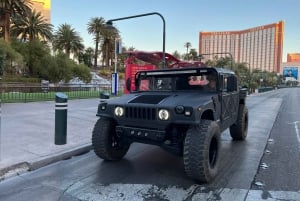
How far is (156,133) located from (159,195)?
3.68 feet

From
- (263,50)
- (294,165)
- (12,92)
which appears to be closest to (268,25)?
(263,50)

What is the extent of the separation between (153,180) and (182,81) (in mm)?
2291

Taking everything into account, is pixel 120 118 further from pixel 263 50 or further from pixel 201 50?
pixel 263 50

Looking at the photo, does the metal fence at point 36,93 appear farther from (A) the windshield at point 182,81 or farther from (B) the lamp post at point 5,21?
(B) the lamp post at point 5,21

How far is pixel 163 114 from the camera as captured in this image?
18.1 feet

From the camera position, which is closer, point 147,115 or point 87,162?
point 147,115

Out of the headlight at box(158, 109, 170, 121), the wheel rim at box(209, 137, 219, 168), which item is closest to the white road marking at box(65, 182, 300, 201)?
the wheel rim at box(209, 137, 219, 168)

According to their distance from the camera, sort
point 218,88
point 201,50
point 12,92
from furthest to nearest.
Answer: point 201,50, point 12,92, point 218,88

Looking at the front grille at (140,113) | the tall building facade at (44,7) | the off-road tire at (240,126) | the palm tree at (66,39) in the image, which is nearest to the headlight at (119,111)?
the front grille at (140,113)

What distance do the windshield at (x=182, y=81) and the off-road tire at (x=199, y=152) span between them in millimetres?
1304

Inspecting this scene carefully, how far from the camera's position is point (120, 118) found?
238 inches

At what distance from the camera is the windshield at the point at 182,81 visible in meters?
6.77

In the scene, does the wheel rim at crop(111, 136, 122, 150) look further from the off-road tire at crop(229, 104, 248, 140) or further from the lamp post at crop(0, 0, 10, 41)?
the lamp post at crop(0, 0, 10, 41)

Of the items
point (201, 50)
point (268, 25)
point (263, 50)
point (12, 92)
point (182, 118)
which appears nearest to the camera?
point (182, 118)
